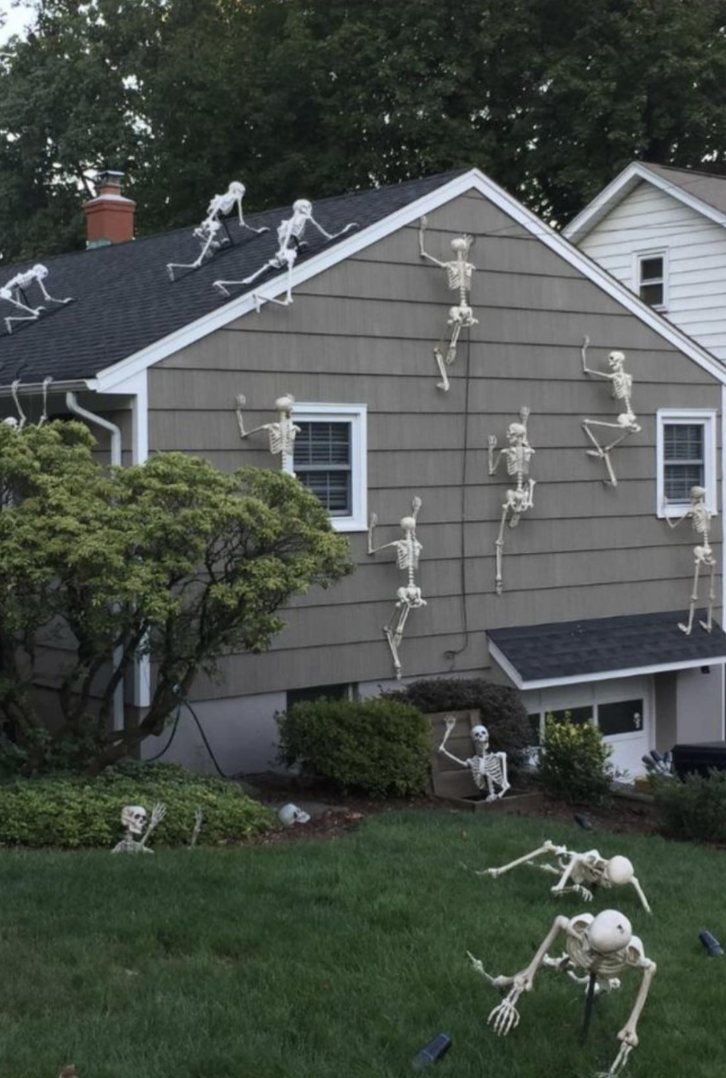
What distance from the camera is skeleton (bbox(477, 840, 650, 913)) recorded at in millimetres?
6258

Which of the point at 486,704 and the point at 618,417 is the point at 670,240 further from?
the point at 486,704

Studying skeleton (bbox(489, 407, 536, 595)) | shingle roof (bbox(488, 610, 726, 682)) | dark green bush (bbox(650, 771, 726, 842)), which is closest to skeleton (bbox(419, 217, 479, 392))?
skeleton (bbox(489, 407, 536, 595))

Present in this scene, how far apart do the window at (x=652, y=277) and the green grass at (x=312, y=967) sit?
12.3 meters

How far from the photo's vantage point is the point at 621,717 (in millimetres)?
15125

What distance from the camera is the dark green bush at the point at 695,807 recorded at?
10.4m

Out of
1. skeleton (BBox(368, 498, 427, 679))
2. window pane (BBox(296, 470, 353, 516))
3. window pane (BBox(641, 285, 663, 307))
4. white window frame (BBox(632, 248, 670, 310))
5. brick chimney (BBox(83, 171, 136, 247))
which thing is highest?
brick chimney (BBox(83, 171, 136, 247))

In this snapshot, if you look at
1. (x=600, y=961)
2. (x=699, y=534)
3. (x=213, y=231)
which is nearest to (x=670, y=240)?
(x=699, y=534)

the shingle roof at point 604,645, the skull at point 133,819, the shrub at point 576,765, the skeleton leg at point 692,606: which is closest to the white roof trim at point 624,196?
the skeleton leg at point 692,606

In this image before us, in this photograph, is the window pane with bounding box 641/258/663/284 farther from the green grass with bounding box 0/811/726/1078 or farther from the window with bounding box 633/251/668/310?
the green grass with bounding box 0/811/726/1078

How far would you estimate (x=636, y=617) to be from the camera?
1491cm

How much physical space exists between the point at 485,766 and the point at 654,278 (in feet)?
34.0

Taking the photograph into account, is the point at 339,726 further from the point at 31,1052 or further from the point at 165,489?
the point at 31,1052

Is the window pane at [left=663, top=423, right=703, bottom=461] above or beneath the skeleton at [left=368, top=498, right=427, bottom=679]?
above

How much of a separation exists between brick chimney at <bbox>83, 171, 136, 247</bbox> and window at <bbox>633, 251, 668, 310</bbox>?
6.96 m
